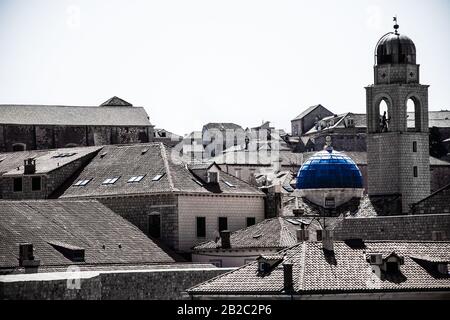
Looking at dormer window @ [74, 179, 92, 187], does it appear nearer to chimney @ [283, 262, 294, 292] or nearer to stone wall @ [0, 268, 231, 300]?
stone wall @ [0, 268, 231, 300]

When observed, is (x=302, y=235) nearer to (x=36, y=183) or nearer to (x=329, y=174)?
(x=36, y=183)

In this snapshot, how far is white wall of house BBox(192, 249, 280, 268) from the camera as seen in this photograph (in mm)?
68625

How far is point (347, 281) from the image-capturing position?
160 ft

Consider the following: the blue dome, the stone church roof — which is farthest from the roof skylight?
the stone church roof

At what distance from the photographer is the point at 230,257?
228 feet

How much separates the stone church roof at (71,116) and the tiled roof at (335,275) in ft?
202

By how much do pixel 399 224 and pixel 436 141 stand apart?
10267cm

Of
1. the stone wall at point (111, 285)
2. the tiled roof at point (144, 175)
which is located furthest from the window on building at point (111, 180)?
the stone wall at point (111, 285)

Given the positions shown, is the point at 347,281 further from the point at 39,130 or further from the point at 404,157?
the point at 39,130

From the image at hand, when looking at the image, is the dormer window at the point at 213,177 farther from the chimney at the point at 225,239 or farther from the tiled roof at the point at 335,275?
the tiled roof at the point at 335,275

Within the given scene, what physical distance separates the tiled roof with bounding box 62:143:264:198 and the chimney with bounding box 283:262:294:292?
24.3 m

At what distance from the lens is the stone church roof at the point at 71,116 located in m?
113
